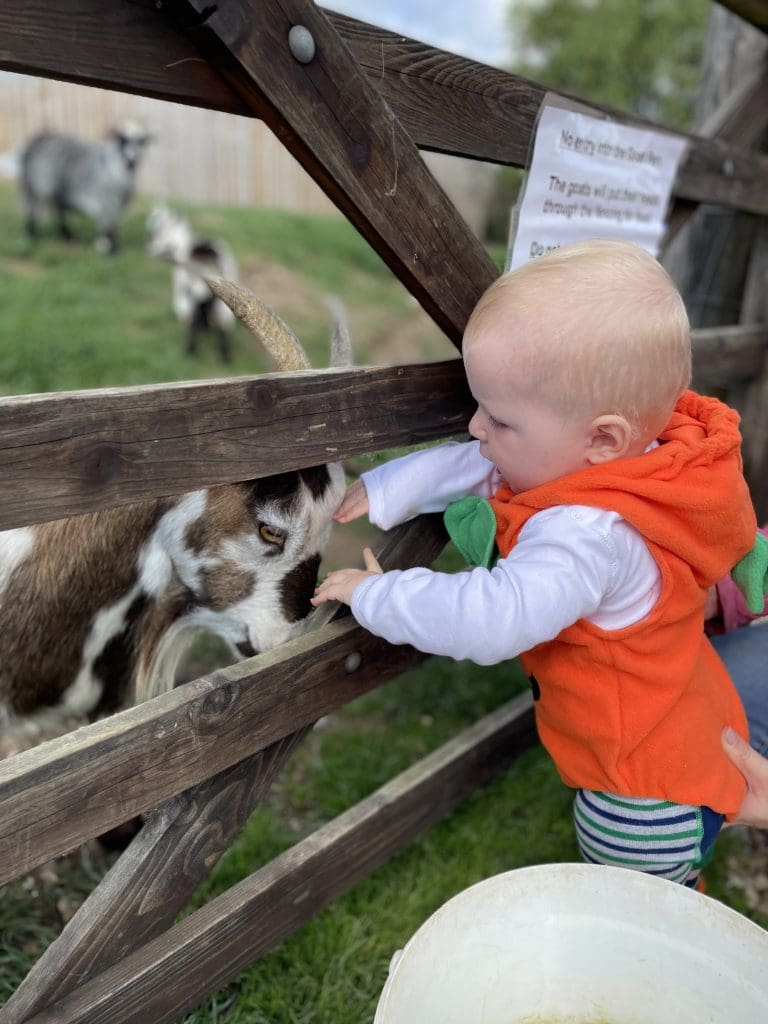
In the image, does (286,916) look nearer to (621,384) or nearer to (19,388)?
(621,384)

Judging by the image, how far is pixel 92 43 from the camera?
1.37m

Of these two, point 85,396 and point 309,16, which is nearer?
point 85,396

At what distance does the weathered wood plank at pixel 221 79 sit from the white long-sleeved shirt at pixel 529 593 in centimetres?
91

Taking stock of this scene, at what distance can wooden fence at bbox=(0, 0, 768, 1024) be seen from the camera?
1426 mm

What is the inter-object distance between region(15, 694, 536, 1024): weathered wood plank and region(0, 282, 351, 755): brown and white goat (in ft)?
1.94

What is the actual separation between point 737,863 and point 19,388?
5.37 meters

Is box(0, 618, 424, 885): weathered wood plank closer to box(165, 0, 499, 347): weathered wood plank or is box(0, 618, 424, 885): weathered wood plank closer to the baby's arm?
the baby's arm

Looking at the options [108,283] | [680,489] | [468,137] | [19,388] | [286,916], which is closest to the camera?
[680,489]

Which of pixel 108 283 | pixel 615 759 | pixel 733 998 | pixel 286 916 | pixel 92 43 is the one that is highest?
pixel 92 43

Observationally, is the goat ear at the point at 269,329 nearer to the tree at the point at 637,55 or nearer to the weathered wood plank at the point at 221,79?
the weathered wood plank at the point at 221,79

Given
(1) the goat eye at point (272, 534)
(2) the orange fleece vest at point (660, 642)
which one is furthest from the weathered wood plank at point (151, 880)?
(2) the orange fleece vest at point (660, 642)

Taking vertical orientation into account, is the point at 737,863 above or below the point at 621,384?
below

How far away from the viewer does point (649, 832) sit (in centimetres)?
188

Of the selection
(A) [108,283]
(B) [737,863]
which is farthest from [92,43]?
(A) [108,283]
